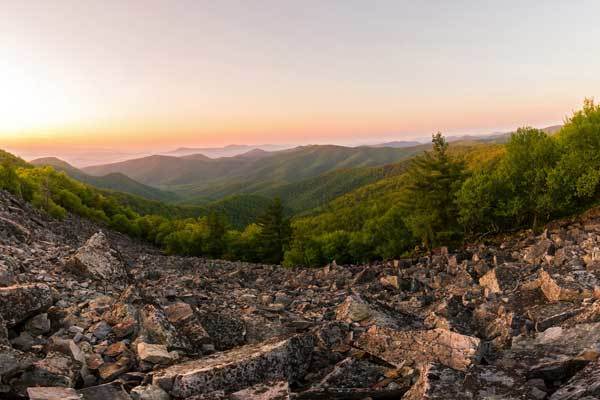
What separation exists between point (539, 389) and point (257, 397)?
13.8ft

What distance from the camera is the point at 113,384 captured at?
5.64 m

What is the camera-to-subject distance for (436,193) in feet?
159

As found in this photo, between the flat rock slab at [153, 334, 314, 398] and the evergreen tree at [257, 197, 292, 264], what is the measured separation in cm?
7015

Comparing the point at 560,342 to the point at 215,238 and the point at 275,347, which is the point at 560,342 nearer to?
the point at 275,347

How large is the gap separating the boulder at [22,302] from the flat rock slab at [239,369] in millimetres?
3586

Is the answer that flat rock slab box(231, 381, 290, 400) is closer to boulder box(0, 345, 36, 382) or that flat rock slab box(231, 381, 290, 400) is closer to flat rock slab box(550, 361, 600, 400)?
boulder box(0, 345, 36, 382)

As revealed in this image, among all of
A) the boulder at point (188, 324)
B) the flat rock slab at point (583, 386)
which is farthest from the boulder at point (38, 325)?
the flat rock slab at point (583, 386)

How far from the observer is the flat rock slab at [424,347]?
6.88 m

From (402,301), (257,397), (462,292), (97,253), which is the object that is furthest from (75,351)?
(462,292)

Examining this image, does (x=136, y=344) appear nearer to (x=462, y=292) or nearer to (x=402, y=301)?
(x=402, y=301)

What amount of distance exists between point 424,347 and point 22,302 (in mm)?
8498

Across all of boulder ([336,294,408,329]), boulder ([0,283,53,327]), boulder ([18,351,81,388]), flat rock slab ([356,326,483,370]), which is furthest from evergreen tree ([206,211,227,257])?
boulder ([18,351,81,388])

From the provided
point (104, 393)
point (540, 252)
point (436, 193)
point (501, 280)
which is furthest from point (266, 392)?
point (436, 193)

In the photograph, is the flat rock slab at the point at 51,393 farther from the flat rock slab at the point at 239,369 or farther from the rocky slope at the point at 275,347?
the flat rock slab at the point at 239,369
